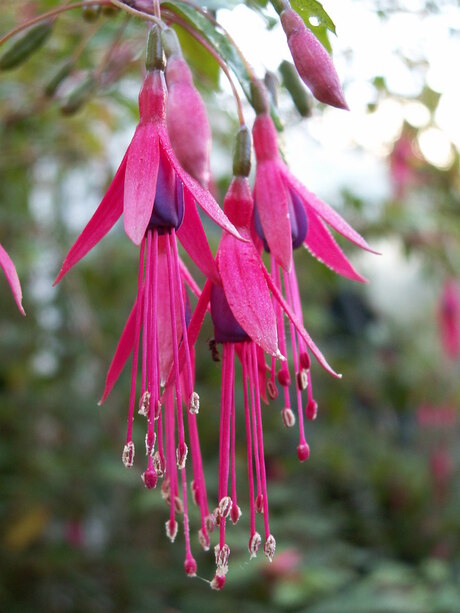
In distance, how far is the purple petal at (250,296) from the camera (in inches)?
18.9

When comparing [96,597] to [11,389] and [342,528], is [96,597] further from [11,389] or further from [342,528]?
[342,528]

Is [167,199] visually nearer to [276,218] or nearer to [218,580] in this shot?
[276,218]

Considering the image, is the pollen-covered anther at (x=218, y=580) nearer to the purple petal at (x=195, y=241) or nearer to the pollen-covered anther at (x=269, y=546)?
the pollen-covered anther at (x=269, y=546)

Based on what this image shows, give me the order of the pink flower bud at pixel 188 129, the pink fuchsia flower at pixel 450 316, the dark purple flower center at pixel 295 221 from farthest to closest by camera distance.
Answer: the pink fuchsia flower at pixel 450 316
the dark purple flower center at pixel 295 221
the pink flower bud at pixel 188 129

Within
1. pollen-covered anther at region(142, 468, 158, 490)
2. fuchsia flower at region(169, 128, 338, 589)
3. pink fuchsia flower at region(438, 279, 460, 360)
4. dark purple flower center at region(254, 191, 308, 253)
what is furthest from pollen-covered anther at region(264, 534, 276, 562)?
pink fuchsia flower at region(438, 279, 460, 360)

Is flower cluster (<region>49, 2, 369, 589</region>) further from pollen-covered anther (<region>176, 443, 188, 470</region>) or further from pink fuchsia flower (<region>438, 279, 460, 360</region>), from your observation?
pink fuchsia flower (<region>438, 279, 460, 360</region>)

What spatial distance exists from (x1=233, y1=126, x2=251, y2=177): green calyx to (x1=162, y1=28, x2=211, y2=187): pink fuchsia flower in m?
0.09

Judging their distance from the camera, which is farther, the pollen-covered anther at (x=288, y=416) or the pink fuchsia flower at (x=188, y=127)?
the pollen-covered anther at (x=288, y=416)

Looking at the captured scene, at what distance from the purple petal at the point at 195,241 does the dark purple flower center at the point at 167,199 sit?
0.04 feet

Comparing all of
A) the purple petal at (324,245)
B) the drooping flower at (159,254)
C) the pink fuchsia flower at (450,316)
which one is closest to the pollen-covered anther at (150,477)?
the drooping flower at (159,254)

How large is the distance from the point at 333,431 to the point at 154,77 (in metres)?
1.64

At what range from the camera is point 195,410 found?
0.49 meters

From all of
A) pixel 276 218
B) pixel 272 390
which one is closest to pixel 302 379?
pixel 272 390

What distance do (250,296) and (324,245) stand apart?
0.13 meters
